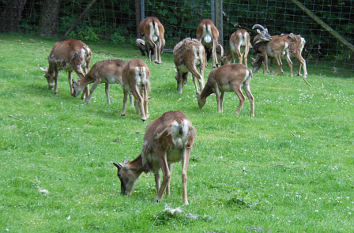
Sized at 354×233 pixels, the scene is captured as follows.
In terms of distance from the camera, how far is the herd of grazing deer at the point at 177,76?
25.7ft

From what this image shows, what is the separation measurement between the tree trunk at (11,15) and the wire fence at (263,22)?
2.13 feet

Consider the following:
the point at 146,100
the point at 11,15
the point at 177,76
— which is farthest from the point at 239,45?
the point at 11,15

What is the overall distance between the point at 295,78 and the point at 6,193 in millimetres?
12560

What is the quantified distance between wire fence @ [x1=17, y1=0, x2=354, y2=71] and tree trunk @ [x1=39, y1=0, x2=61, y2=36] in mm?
582

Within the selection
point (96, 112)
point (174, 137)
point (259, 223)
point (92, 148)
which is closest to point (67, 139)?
point (92, 148)

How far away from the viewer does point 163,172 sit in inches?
Answer: 309

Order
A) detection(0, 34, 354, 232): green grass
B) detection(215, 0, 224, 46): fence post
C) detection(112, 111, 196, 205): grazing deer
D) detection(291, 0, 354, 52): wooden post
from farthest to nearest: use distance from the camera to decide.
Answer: detection(291, 0, 354, 52): wooden post → detection(215, 0, 224, 46): fence post → detection(112, 111, 196, 205): grazing deer → detection(0, 34, 354, 232): green grass

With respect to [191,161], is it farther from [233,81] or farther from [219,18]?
[219,18]

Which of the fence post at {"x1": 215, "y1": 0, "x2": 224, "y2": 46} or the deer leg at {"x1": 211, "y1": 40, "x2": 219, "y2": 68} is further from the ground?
the fence post at {"x1": 215, "y1": 0, "x2": 224, "y2": 46}

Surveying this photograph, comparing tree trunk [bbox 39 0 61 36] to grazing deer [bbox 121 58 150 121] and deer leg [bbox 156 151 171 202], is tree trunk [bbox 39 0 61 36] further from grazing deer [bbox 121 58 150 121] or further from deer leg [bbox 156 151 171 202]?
deer leg [bbox 156 151 171 202]

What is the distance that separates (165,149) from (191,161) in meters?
2.38

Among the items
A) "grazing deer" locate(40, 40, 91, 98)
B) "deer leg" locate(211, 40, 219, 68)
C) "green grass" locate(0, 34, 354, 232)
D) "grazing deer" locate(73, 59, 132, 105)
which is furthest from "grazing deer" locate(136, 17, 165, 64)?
"grazing deer" locate(73, 59, 132, 105)

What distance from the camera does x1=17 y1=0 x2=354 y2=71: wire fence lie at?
77.7 feet

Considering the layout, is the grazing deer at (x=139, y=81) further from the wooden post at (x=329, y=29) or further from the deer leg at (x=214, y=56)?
the wooden post at (x=329, y=29)
